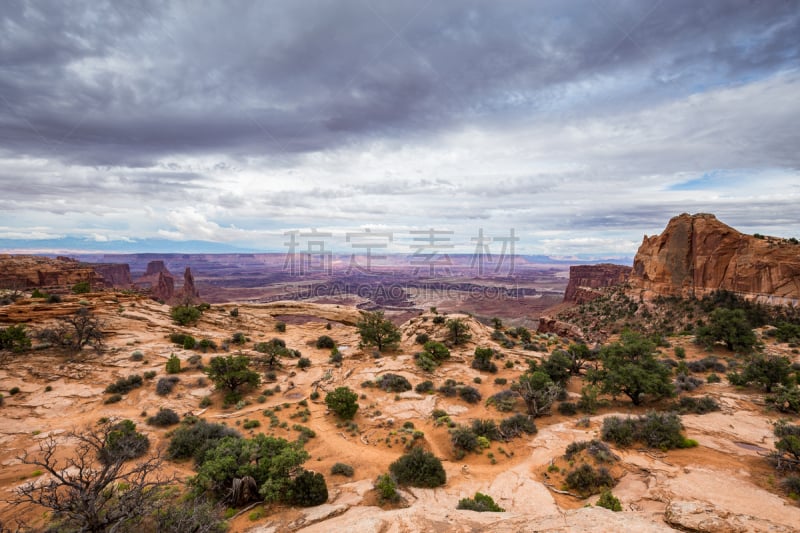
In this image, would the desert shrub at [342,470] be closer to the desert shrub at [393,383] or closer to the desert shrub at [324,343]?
the desert shrub at [393,383]

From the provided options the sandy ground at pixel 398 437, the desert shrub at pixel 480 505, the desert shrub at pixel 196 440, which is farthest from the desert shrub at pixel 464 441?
the desert shrub at pixel 196 440

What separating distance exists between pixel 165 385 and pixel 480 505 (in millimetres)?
21809

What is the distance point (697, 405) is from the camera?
18.1m

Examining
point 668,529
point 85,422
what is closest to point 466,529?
point 668,529

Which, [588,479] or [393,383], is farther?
[393,383]

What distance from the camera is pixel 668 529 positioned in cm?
688

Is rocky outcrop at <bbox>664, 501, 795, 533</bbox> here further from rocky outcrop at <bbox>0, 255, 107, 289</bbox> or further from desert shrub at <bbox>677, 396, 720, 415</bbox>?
rocky outcrop at <bbox>0, 255, 107, 289</bbox>

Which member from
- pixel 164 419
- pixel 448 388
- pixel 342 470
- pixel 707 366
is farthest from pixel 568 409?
pixel 164 419

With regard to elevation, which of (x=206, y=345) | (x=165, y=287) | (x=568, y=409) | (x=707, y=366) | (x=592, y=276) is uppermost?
(x=592, y=276)

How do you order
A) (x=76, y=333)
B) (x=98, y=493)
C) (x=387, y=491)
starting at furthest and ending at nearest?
(x=76, y=333) < (x=387, y=491) < (x=98, y=493)

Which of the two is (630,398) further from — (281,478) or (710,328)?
(281,478)

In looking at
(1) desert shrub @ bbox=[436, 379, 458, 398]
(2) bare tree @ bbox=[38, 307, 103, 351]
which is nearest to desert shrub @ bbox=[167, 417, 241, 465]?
(1) desert shrub @ bbox=[436, 379, 458, 398]

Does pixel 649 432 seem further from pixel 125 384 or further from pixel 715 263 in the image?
pixel 715 263

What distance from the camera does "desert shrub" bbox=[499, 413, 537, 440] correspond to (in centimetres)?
1784
